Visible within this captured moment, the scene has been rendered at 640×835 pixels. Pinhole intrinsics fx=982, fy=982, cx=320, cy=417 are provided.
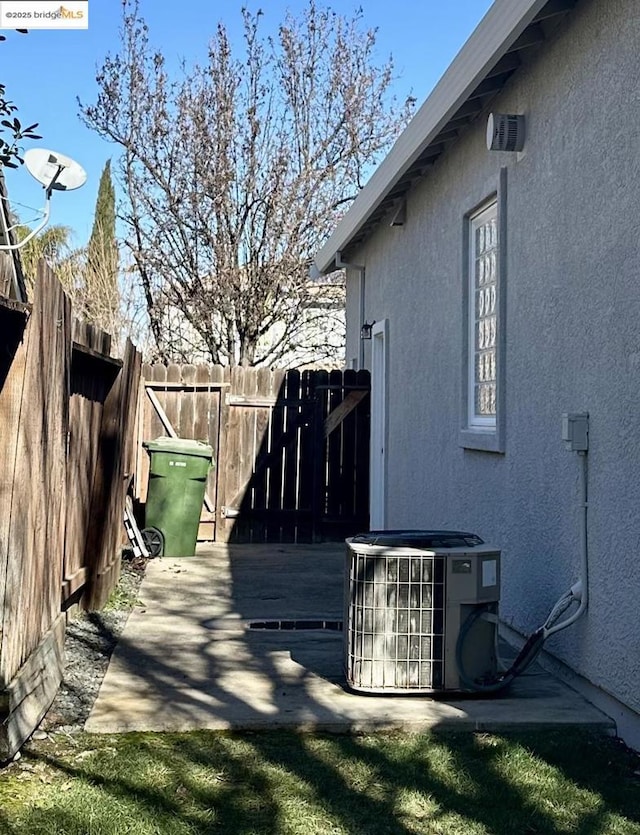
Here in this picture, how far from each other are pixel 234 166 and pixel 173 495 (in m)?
10.4

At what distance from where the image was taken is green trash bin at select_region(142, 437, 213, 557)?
33.8 feet

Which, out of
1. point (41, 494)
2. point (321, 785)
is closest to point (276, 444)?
point (41, 494)

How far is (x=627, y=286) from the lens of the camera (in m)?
4.55

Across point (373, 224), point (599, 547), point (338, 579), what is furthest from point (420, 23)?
point (599, 547)

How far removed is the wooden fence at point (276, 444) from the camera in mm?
11617

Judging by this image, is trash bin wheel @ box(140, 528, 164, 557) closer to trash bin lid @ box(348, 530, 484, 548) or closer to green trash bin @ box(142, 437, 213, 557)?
green trash bin @ box(142, 437, 213, 557)

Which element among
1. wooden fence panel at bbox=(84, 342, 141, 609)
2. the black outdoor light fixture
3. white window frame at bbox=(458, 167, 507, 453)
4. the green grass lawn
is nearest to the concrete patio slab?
the green grass lawn

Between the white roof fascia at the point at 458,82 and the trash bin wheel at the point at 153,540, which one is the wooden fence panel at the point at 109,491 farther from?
the white roof fascia at the point at 458,82

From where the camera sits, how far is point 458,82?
246 inches

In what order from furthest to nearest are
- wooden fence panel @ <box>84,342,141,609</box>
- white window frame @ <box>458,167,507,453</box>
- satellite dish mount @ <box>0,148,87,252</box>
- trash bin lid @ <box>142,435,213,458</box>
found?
trash bin lid @ <box>142,435,213,458</box> < wooden fence panel @ <box>84,342,141,609</box> < white window frame @ <box>458,167,507,453</box> < satellite dish mount @ <box>0,148,87,252</box>

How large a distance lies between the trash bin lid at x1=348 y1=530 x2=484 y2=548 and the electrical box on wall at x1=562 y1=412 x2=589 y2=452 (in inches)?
28.6

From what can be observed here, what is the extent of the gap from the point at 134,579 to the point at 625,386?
18.2ft

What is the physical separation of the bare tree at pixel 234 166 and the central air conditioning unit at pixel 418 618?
47.1 ft

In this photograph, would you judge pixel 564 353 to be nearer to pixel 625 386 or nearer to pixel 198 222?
pixel 625 386
